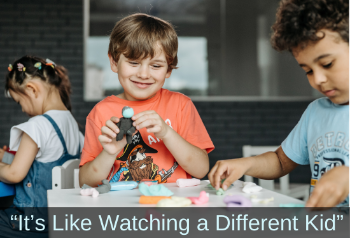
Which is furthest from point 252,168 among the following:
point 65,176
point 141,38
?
point 65,176

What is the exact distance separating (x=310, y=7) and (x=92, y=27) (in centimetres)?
333

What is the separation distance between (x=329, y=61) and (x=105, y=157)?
85 centimetres

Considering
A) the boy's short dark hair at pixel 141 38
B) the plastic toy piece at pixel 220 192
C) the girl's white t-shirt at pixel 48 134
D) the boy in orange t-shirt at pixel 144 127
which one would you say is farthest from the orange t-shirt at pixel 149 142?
the girl's white t-shirt at pixel 48 134

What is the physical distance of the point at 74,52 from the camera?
4012mm

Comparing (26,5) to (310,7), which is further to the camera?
(26,5)

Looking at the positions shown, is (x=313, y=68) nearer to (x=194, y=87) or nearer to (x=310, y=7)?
(x=310, y=7)

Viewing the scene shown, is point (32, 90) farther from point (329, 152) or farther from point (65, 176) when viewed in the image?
point (329, 152)

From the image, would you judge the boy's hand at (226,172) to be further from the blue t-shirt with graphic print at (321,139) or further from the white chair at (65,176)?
the white chair at (65,176)

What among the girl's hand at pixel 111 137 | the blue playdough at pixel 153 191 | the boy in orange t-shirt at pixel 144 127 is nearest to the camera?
the blue playdough at pixel 153 191

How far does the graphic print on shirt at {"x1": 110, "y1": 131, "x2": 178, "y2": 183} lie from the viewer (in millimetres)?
1447

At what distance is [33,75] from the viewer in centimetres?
221

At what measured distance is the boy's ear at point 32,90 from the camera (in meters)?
2.19

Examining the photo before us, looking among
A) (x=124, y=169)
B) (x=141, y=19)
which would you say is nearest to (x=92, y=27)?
(x=141, y=19)

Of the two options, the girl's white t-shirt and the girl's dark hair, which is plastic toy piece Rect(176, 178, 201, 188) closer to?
the girl's white t-shirt
